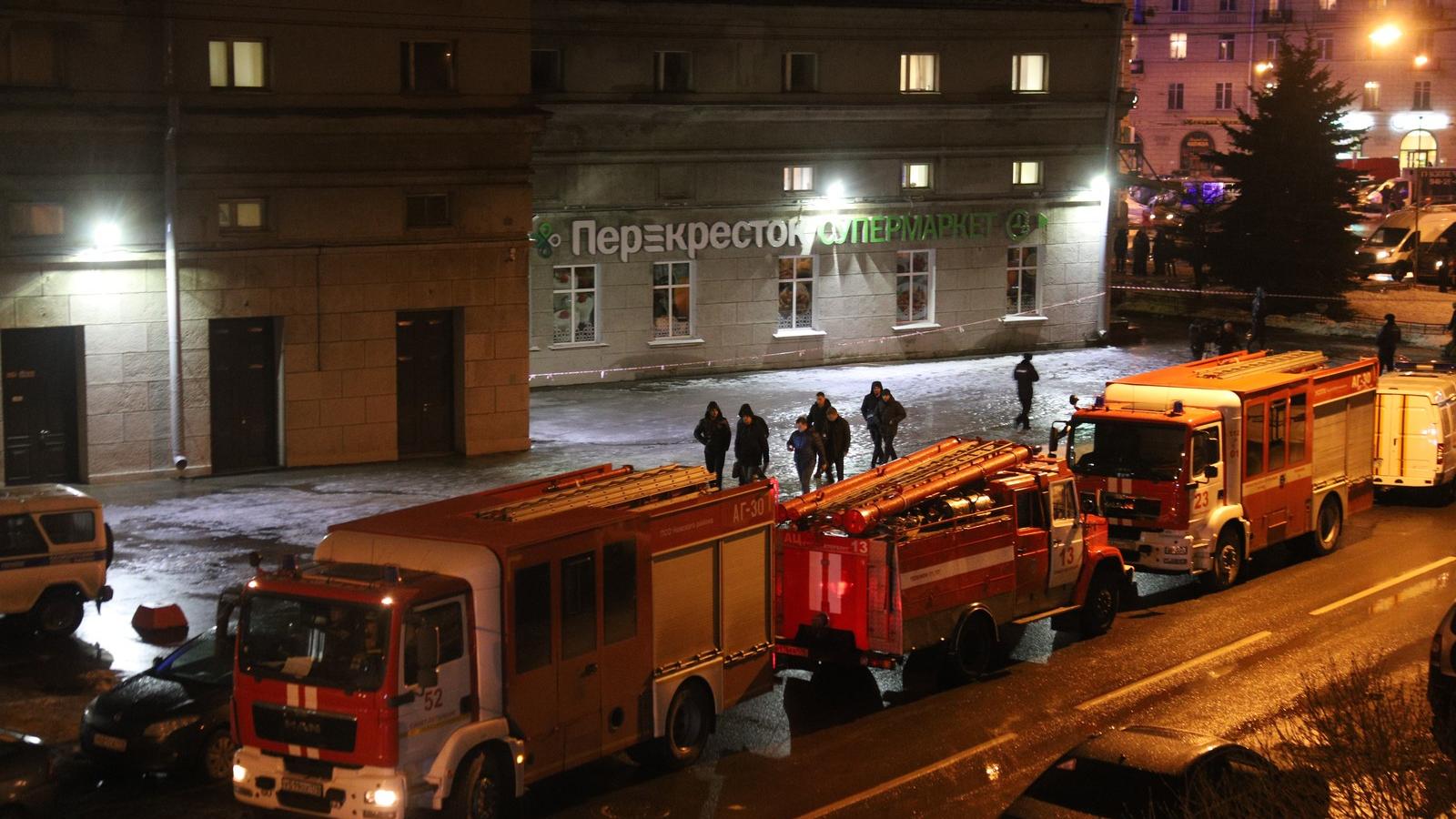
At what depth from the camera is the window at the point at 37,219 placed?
27139 mm

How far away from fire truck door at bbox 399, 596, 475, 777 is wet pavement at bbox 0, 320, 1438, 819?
1840 mm

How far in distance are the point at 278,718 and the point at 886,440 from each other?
676 inches

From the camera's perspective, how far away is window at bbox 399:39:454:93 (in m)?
30.5

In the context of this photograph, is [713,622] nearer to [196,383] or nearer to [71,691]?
[71,691]

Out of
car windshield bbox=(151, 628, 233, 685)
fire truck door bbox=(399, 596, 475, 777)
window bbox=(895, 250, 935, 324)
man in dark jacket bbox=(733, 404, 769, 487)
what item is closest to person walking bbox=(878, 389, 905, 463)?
man in dark jacket bbox=(733, 404, 769, 487)

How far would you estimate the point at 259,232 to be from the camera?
96.1 ft

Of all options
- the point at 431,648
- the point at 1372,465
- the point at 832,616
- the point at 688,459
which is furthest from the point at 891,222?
the point at 431,648

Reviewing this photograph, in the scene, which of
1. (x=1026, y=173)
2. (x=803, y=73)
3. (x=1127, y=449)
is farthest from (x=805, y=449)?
(x=1026, y=173)

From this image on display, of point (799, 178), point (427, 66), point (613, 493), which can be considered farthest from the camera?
point (799, 178)

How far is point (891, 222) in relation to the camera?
140ft

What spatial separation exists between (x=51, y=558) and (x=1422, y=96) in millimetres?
94708

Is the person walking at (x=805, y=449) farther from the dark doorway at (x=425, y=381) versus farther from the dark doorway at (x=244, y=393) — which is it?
the dark doorway at (x=244, y=393)

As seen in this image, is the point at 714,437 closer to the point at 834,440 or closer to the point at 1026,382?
the point at 834,440

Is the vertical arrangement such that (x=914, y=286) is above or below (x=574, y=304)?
above
